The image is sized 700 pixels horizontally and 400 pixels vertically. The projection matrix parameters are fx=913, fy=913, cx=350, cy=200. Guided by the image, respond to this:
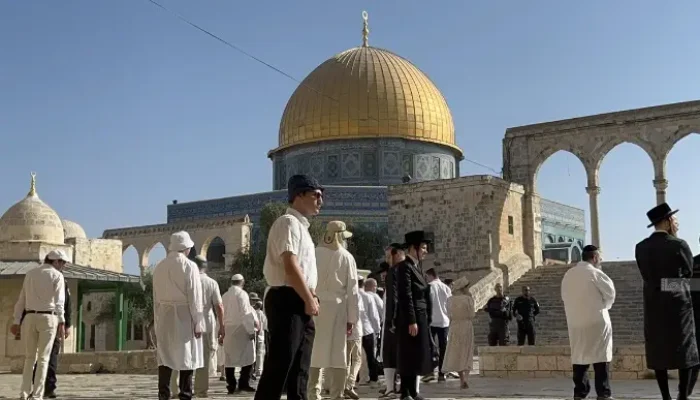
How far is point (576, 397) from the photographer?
7219 millimetres

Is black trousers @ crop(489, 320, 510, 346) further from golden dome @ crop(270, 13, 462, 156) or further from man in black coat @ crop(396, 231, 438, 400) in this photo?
golden dome @ crop(270, 13, 462, 156)

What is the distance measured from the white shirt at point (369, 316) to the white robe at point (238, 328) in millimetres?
1196

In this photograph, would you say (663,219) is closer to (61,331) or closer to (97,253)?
(61,331)

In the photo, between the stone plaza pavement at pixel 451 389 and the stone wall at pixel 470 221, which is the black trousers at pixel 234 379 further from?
the stone wall at pixel 470 221

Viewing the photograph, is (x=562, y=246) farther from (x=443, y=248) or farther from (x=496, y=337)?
(x=496, y=337)

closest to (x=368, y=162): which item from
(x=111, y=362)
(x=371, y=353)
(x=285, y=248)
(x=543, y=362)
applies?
(x=111, y=362)

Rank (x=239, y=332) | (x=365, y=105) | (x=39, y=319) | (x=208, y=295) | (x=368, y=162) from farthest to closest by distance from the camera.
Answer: (x=365, y=105) < (x=368, y=162) < (x=239, y=332) < (x=208, y=295) < (x=39, y=319)

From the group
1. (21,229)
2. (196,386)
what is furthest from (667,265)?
(21,229)

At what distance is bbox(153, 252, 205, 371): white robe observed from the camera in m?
6.71

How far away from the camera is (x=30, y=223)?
20.2 m

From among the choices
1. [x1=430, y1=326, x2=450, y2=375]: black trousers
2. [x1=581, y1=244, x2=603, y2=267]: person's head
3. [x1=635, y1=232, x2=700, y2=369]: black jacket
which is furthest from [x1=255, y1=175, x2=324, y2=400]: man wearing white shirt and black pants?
[x1=430, y1=326, x2=450, y2=375]: black trousers

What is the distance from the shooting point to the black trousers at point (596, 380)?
7.08 meters

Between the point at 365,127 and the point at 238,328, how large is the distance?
2614 cm

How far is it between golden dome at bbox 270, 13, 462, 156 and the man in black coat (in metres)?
28.1
